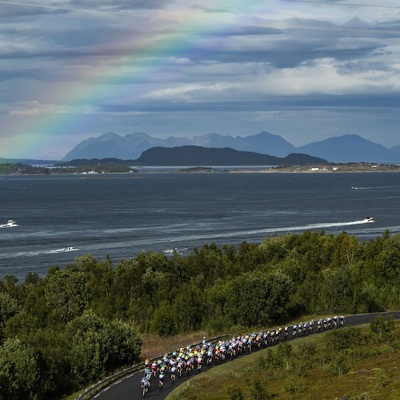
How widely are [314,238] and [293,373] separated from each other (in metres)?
71.3

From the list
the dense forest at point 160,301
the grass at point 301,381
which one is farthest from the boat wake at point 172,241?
the grass at point 301,381

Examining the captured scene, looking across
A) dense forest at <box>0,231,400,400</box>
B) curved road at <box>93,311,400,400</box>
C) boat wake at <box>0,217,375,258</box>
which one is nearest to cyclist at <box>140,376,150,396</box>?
curved road at <box>93,311,400,400</box>

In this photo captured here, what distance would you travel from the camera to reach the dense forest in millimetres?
51812

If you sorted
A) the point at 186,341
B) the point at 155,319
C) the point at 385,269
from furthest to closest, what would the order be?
the point at 385,269 < the point at 155,319 < the point at 186,341

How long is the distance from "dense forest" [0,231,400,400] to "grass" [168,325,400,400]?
883 centimetres

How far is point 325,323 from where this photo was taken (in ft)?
218

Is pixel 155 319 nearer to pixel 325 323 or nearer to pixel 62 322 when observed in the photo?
pixel 62 322

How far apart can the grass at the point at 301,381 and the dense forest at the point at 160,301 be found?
8830mm

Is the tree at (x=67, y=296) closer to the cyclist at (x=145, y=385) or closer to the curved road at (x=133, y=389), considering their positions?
the curved road at (x=133, y=389)

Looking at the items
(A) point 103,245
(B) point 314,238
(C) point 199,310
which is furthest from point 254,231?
(C) point 199,310

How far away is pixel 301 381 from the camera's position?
43.9 metres

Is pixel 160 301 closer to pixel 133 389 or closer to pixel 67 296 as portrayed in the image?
pixel 67 296

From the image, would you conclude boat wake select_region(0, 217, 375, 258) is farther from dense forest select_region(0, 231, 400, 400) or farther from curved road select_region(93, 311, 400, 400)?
curved road select_region(93, 311, 400, 400)

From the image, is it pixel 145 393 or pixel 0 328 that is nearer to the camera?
pixel 145 393
